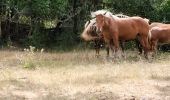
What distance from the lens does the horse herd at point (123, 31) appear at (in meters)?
17.3

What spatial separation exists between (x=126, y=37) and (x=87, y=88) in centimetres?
630

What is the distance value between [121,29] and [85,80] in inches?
206

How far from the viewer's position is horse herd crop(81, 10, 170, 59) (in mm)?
17312

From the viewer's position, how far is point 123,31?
1800 cm

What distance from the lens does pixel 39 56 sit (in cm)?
1944

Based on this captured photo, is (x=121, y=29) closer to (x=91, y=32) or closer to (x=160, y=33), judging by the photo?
(x=91, y=32)

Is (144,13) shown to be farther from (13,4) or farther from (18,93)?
(18,93)

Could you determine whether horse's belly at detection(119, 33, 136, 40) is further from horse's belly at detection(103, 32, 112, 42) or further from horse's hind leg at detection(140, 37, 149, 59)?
horse's belly at detection(103, 32, 112, 42)

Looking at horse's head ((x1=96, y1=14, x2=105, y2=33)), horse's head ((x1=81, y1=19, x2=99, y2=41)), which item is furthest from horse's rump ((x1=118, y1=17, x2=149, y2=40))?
horse's head ((x1=81, y1=19, x2=99, y2=41))

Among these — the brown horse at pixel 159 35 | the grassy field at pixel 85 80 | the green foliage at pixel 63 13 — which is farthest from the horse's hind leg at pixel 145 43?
the green foliage at pixel 63 13

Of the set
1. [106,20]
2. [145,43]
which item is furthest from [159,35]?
[106,20]

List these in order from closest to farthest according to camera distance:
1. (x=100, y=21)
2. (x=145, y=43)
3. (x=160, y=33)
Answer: (x=100, y=21)
(x=145, y=43)
(x=160, y=33)

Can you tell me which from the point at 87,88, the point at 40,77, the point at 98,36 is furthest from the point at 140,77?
the point at 98,36

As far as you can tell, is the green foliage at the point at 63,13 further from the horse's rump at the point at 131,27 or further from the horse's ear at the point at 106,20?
the horse's ear at the point at 106,20
